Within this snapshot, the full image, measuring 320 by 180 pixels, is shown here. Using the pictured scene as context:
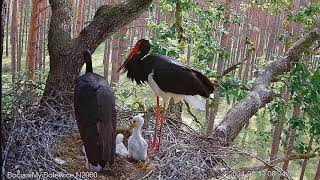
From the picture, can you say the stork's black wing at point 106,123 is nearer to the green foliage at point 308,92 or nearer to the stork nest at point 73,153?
the stork nest at point 73,153

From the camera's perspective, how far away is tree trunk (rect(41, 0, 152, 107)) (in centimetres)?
469

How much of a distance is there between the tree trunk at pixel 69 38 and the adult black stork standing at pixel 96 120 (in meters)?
1.18

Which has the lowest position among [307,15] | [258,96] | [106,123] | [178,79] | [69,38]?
[258,96]

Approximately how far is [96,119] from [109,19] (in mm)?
1690

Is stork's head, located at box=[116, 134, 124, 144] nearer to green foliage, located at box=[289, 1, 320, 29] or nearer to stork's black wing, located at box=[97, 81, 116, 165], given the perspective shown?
stork's black wing, located at box=[97, 81, 116, 165]

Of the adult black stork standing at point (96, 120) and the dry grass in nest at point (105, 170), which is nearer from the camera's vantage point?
the adult black stork standing at point (96, 120)

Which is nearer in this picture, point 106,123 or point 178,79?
point 106,123

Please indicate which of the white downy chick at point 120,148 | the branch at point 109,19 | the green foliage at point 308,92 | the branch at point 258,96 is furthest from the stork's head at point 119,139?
the green foliage at point 308,92

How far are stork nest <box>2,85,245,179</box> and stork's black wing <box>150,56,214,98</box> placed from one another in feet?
1.73

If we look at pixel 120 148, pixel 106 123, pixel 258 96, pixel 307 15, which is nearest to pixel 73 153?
pixel 120 148

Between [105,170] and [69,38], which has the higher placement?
[69,38]

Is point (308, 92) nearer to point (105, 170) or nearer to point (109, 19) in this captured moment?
point (109, 19)

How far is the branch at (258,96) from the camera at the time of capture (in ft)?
15.6

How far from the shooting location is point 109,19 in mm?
4699
